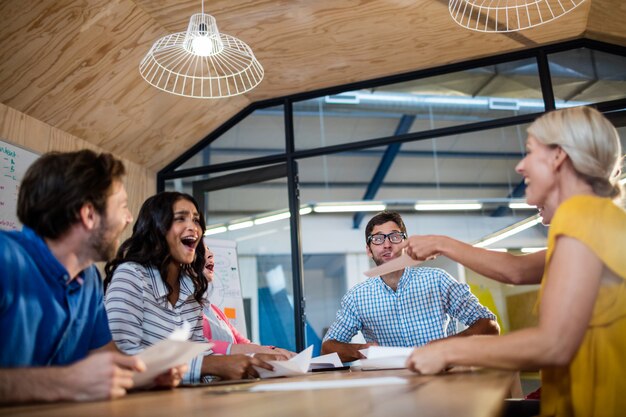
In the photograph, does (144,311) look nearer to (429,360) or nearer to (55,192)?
(55,192)

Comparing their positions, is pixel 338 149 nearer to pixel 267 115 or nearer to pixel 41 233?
pixel 267 115

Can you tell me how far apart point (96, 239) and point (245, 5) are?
238 centimetres

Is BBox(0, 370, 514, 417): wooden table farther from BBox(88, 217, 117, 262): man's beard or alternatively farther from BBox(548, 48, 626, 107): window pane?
BBox(548, 48, 626, 107): window pane

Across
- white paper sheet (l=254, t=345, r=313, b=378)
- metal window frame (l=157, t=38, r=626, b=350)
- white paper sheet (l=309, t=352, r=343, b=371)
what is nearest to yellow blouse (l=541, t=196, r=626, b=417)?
white paper sheet (l=254, t=345, r=313, b=378)

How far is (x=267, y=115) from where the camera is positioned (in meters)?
5.09

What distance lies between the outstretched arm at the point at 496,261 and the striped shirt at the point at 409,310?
4.15 ft

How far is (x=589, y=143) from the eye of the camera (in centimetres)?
131

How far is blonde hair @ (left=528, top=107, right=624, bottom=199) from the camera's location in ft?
4.29

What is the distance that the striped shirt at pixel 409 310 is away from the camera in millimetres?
2936

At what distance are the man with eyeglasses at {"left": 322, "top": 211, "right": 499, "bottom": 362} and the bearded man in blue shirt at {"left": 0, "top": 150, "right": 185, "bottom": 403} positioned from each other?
149cm

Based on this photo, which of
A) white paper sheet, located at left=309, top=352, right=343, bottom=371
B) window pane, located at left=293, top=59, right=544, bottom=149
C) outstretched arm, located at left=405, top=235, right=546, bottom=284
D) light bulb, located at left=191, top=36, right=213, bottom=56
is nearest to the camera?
outstretched arm, located at left=405, top=235, right=546, bottom=284

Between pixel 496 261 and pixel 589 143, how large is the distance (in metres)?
0.46

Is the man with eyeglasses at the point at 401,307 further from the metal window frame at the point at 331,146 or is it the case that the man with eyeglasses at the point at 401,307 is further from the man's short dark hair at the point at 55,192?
the man's short dark hair at the point at 55,192

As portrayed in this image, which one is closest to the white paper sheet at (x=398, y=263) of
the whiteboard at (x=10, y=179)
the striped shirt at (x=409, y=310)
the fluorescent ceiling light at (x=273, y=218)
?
the striped shirt at (x=409, y=310)
